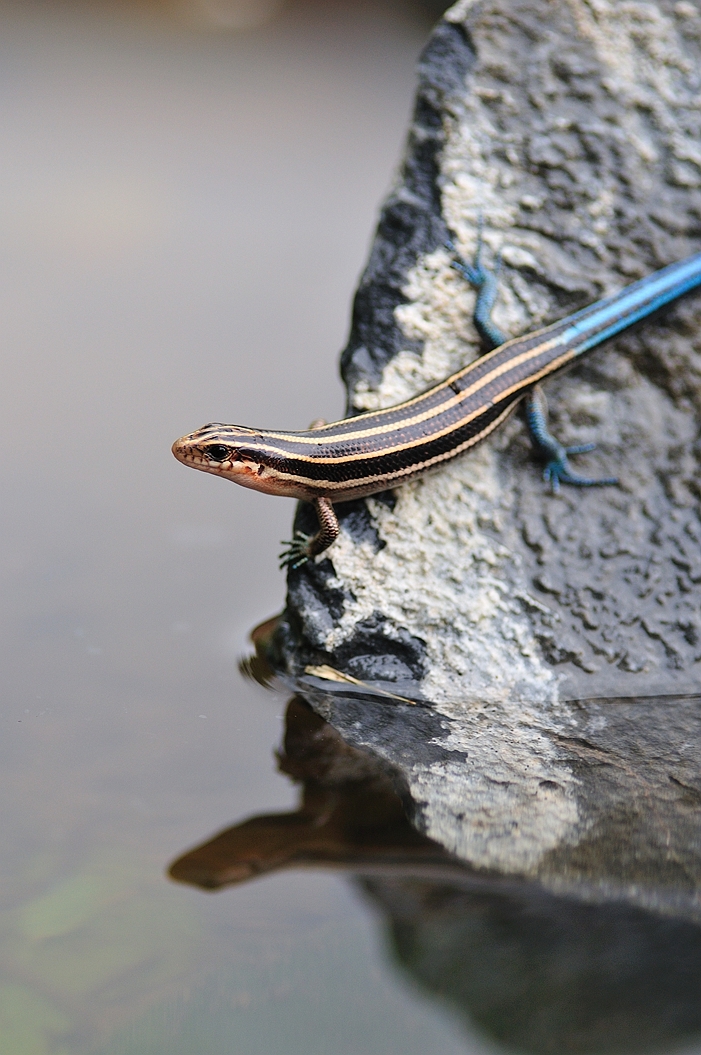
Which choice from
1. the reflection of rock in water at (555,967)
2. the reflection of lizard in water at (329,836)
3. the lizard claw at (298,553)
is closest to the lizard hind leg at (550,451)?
the lizard claw at (298,553)

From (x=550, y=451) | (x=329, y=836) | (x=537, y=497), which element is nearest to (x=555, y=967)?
(x=329, y=836)

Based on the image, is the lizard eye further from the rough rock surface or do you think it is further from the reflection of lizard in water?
the reflection of lizard in water

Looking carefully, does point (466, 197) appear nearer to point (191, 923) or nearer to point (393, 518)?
point (393, 518)

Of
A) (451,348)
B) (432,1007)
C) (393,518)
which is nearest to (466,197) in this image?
(451,348)

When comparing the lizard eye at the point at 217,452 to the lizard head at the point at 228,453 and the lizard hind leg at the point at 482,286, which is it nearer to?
the lizard head at the point at 228,453

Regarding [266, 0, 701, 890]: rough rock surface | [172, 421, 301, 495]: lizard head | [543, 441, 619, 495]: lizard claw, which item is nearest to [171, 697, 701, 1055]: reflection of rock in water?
[266, 0, 701, 890]: rough rock surface

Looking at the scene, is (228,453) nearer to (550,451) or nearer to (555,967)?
(550,451)
